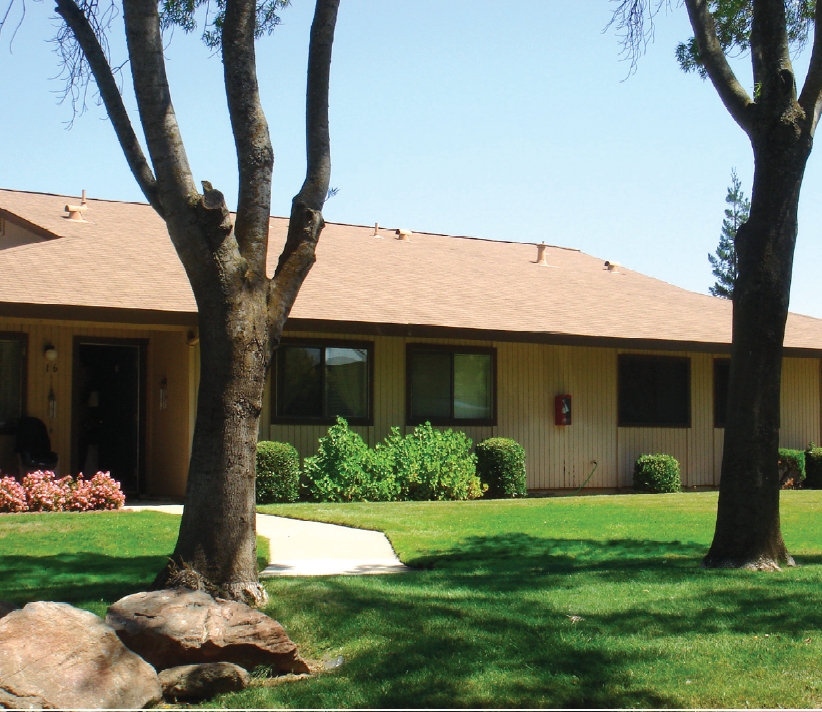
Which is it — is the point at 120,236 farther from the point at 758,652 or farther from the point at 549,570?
the point at 758,652

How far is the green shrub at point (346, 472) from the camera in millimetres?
15414

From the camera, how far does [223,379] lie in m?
6.60

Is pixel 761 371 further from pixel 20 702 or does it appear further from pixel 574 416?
pixel 574 416

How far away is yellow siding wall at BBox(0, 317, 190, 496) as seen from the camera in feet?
49.8

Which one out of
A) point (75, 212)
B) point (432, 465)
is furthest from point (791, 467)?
point (75, 212)

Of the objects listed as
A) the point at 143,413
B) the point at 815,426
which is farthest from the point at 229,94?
the point at 815,426

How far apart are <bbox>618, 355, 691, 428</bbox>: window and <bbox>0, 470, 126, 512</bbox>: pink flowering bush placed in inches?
380

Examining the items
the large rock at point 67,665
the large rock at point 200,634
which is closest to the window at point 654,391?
the large rock at point 200,634

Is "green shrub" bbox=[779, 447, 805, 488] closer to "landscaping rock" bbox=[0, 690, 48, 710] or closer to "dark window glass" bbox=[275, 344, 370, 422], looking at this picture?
"dark window glass" bbox=[275, 344, 370, 422]

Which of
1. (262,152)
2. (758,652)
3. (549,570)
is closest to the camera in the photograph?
(758,652)

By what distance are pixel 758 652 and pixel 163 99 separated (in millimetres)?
5155

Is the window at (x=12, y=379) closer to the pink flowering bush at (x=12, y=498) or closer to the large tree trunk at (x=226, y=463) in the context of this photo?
the pink flowering bush at (x=12, y=498)

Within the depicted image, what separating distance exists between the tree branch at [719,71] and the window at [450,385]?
28.4ft

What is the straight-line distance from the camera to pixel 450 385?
17.6 meters
